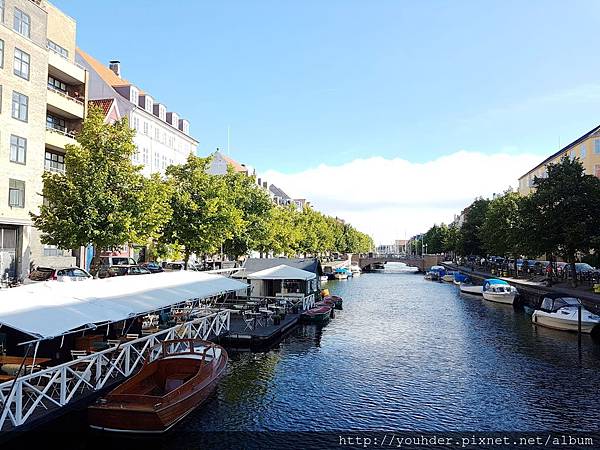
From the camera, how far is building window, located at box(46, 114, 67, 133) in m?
48.9

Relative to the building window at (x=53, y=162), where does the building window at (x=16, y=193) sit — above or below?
below

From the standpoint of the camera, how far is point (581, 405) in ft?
68.5

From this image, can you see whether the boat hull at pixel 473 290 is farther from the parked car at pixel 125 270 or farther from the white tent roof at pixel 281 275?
the parked car at pixel 125 270

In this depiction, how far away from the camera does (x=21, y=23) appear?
41.8 m

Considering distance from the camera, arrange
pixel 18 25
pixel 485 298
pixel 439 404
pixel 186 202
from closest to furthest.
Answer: pixel 439 404
pixel 18 25
pixel 186 202
pixel 485 298

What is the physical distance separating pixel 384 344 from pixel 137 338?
17784 millimetres

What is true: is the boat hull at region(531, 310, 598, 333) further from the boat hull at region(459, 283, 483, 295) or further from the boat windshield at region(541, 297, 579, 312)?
the boat hull at region(459, 283, 483, 295)

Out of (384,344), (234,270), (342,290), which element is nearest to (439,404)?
(384,344)

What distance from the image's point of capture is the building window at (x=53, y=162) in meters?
48.1

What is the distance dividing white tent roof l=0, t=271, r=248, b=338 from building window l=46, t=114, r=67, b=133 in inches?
1207

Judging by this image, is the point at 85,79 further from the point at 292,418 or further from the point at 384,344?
the point at 292,418

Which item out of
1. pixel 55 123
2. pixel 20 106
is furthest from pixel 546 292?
pixel 55 123

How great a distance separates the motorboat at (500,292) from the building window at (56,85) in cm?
5252

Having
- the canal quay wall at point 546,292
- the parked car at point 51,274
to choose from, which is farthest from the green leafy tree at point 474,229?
the parked car at point 51,274
